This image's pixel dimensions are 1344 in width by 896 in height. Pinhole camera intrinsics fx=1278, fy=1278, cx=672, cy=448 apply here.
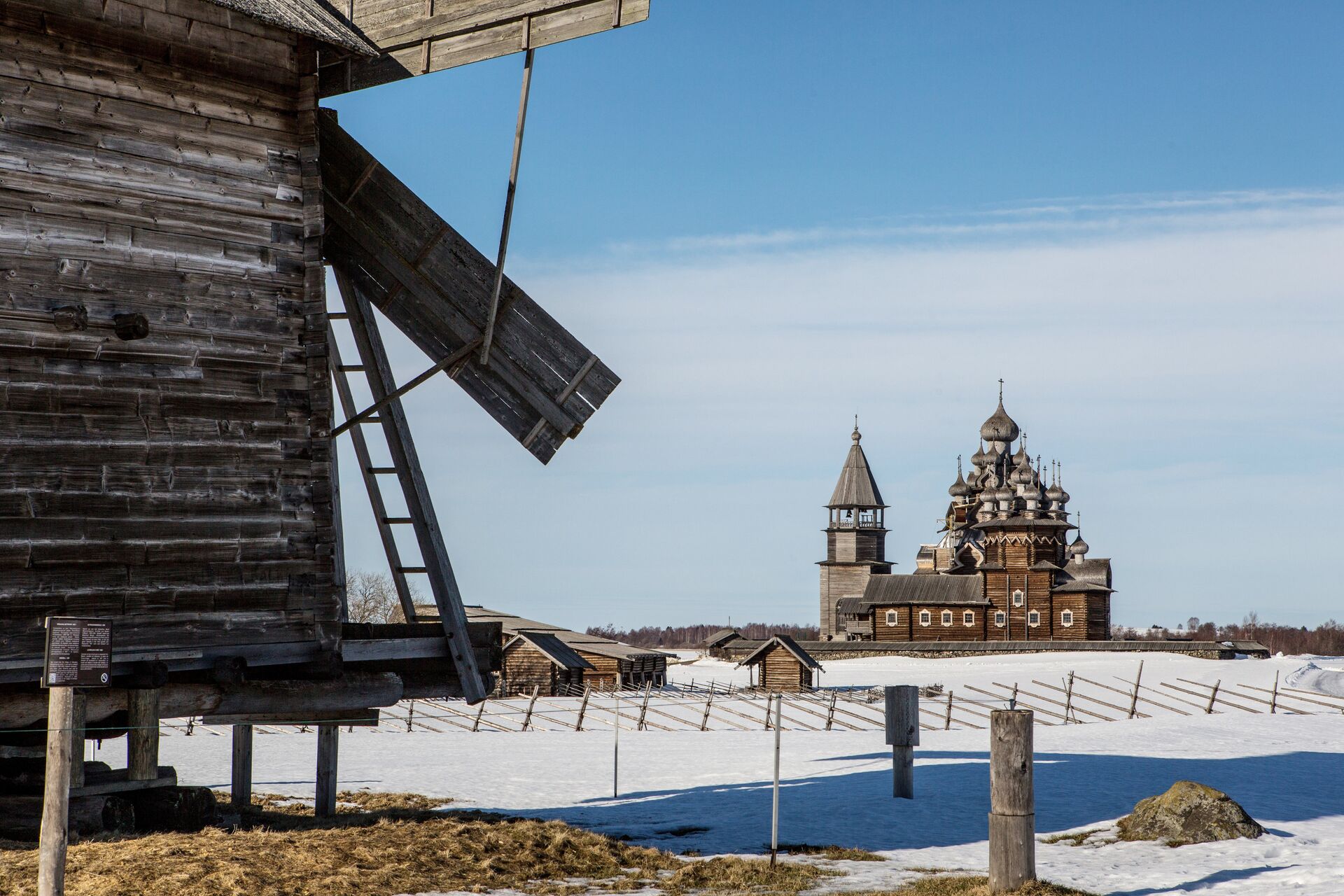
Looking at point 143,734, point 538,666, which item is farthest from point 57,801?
point 538,666

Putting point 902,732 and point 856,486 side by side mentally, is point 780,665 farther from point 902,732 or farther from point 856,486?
point 856,486

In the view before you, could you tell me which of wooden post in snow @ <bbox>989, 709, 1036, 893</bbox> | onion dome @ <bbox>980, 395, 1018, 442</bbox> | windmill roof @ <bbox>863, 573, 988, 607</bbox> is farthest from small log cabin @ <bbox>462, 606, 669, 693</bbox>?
onion dome @ <bbox>980, 395, 1018, 442</bbox>

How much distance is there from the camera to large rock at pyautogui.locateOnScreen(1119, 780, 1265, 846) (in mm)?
11273

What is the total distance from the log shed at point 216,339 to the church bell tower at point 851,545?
264 feet

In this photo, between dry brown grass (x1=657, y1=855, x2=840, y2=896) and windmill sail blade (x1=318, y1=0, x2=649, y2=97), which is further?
windmill sail blade (x1=318, y1=0, x2=649, y2=97)

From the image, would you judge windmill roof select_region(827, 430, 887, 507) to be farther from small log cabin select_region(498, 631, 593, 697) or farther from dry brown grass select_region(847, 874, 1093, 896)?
dry brown grass select_region(847, 874, 1093, 896)

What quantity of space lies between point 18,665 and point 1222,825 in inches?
399

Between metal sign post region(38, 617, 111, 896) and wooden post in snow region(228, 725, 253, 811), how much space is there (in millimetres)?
5997

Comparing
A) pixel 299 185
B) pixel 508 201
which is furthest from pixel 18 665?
pixel 508 201

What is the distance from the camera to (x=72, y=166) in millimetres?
10180

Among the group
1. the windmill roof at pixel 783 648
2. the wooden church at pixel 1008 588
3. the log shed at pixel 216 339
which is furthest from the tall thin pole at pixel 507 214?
the wooden church at pixel 1008 588

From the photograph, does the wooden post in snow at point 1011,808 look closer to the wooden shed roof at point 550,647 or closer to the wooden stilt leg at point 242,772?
the wooden stilt leg at point 242,772

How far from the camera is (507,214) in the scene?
38.2ft

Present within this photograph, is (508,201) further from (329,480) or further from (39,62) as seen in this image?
(39,62)
